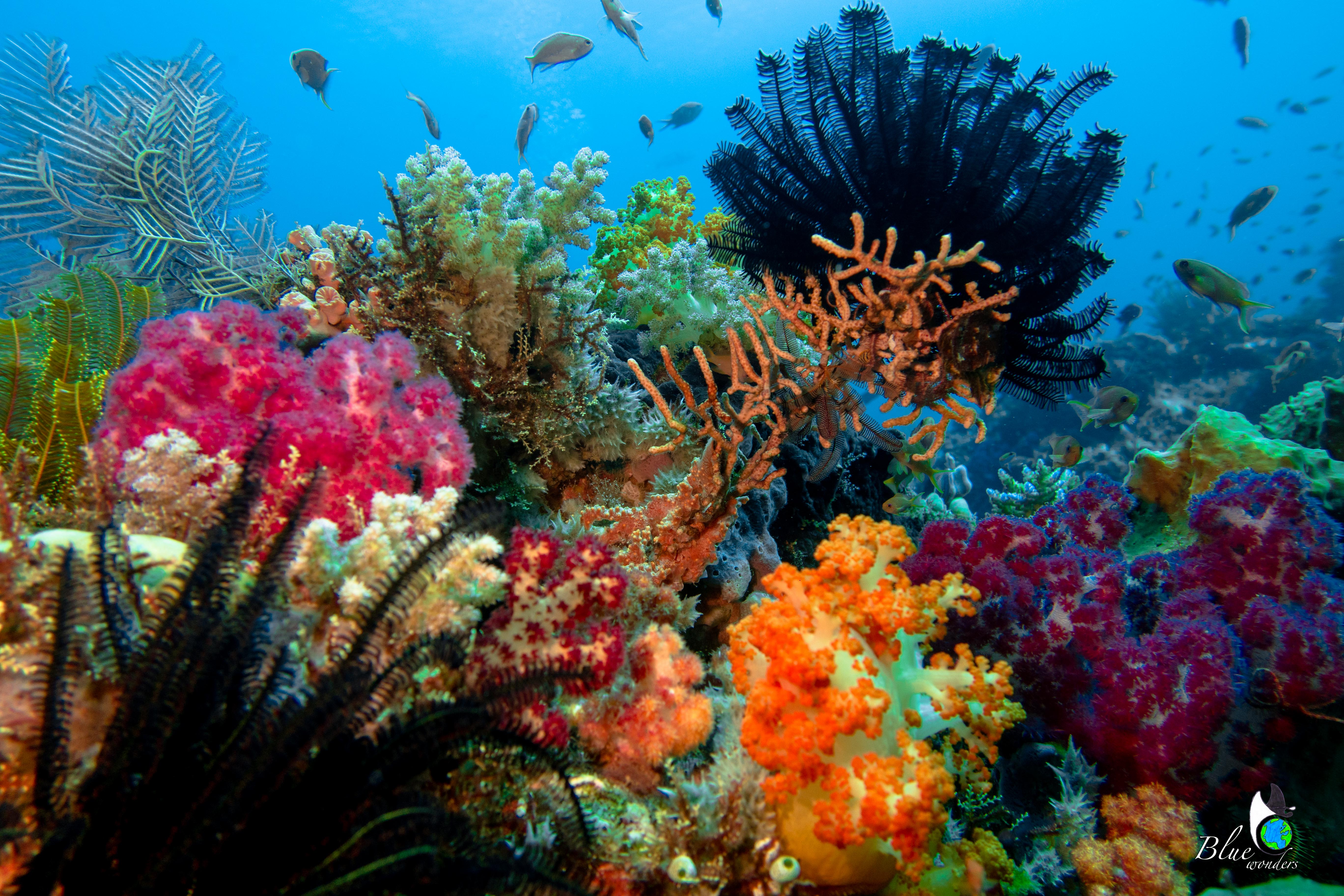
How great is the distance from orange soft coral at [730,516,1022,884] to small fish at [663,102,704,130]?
47.2 ft

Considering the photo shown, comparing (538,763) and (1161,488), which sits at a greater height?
(1161,488)

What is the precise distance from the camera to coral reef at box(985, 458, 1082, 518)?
6074 mm

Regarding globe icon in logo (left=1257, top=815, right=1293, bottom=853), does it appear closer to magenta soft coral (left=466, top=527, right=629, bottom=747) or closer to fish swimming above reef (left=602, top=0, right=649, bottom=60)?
magenta soft coral (left=466, top=527, right=629, bottom=747)

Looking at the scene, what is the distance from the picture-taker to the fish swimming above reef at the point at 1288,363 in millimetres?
12102

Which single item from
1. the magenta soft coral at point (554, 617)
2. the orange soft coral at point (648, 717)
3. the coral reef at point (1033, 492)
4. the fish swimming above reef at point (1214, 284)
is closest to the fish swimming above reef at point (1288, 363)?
the fish swimming above reef at point (1214, 284)

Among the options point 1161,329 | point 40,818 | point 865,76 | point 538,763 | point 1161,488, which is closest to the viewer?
point 40,818

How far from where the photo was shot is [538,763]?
158cm

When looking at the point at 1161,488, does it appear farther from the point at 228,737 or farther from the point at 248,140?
the point at 248,140

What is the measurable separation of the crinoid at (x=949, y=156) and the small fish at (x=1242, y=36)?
58.5 feet

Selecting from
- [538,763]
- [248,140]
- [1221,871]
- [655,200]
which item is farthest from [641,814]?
[248,140]

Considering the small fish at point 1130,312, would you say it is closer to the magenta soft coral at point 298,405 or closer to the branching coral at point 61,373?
the magenta soft coral at point 298,405

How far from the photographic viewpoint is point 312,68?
709cm

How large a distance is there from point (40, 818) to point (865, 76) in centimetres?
442

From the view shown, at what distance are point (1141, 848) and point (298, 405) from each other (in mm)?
3898
